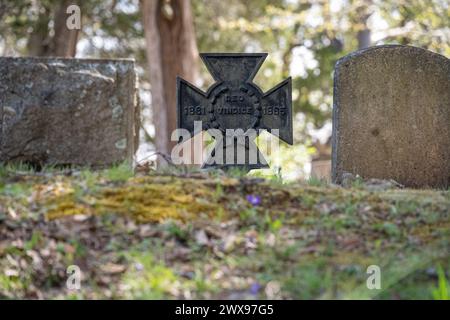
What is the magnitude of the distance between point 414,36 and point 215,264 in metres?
14.5

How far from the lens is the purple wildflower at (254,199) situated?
565cm

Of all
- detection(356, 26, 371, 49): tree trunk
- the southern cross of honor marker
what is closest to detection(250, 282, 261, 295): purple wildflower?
the southern cross of honor marker

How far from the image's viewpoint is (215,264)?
4816 millimetres

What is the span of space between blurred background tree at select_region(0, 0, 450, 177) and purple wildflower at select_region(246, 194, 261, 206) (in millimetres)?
9324

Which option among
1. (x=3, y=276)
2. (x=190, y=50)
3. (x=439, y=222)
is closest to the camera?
(x=3, y=276)

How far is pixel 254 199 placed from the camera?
5.70m

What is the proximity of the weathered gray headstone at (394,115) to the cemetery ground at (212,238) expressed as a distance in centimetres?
188

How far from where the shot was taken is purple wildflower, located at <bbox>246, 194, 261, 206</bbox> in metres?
5.65

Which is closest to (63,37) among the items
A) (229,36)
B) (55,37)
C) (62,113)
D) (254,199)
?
(55,37)

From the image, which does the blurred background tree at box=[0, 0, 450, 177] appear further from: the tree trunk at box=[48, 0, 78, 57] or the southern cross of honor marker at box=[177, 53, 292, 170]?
the southern cross of honor marker at box=[177, 53, 292, 170]

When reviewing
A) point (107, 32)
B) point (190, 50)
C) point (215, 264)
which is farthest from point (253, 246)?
point (107, 32)

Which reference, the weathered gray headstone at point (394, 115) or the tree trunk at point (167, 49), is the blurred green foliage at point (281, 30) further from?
the weathered gray headstone at point (394, 115)

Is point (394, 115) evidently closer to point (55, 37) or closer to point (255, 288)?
point (255, 288)

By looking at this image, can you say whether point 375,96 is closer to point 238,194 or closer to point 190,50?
point 238,194
